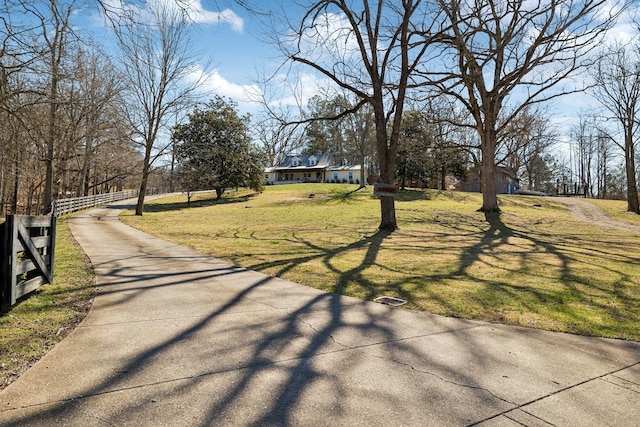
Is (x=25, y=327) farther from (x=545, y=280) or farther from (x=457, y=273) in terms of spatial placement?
(x=545, y=280)

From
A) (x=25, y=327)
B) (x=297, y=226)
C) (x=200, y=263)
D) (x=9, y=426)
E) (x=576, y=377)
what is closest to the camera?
(x=9, y=426)

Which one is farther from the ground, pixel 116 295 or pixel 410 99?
pixel 410 99

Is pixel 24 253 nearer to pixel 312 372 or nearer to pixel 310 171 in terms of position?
pixel 312 372

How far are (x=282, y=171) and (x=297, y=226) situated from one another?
49822 millimetres

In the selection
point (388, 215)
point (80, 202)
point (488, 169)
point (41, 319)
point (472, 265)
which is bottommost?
point (472, 265)

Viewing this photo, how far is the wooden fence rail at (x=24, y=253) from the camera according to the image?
14.3ft

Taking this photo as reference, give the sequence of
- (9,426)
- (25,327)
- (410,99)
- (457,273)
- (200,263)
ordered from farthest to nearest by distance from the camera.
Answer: (410,99) → (200,263) → (457,273) → (25,327) → (9,426)

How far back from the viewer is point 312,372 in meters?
3.16

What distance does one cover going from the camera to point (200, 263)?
27.6 ft

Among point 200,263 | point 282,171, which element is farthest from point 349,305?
point 282,171

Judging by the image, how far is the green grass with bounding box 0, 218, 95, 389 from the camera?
332 cm

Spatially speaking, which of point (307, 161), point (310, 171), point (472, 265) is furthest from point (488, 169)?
point (307, 161)

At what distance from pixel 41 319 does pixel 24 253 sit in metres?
1.38

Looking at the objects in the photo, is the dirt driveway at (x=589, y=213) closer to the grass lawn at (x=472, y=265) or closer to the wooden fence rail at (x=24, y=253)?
the grass lawn at (x=472, y=265)
